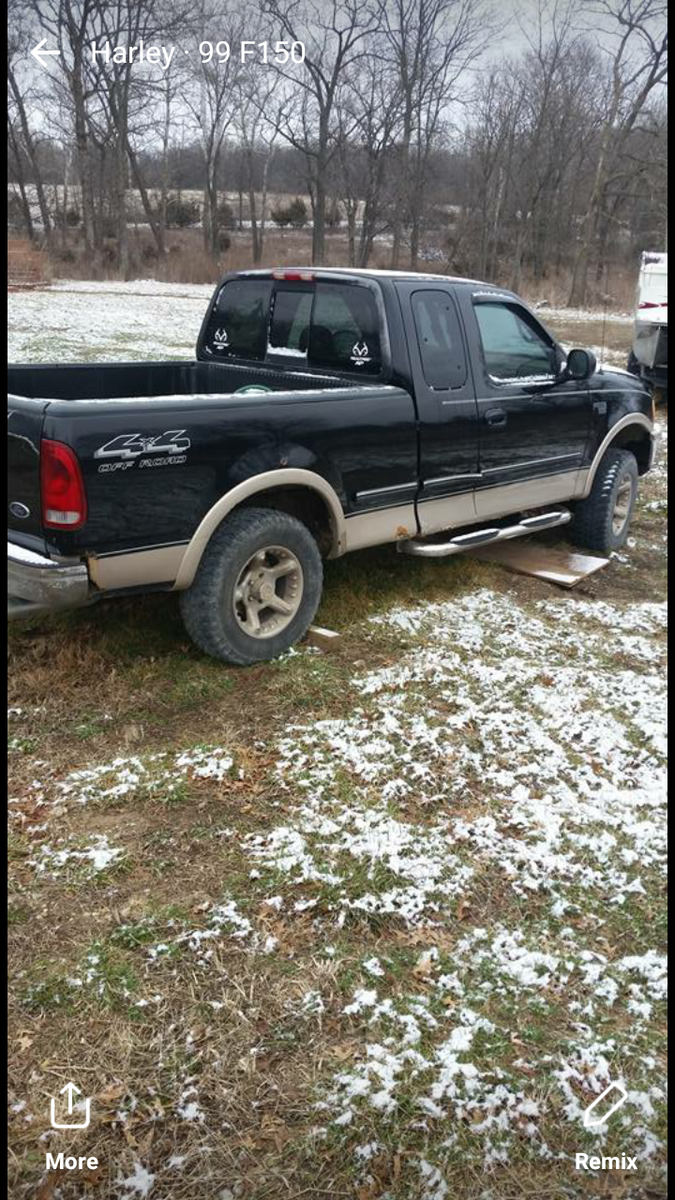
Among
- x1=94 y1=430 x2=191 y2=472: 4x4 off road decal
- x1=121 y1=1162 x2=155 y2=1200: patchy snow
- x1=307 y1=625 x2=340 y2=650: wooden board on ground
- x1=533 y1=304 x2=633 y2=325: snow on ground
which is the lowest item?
x1=121 y1=1162 x2=155 y2=1200: patchy snow

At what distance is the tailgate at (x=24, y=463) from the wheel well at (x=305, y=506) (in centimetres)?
111

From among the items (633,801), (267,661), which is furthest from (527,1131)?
(267,661)

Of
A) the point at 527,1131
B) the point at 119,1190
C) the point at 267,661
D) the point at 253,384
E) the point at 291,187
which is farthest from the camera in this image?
the point at 291,187

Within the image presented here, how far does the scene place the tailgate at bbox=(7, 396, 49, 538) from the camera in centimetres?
359

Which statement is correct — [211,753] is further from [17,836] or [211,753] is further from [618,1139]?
[618,1139]

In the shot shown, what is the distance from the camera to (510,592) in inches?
235

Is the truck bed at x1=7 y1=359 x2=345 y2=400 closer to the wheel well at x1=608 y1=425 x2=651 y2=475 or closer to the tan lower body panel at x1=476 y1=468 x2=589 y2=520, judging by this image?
the tan lower body panel at x1=476 y1=468 x2=589 y2=520

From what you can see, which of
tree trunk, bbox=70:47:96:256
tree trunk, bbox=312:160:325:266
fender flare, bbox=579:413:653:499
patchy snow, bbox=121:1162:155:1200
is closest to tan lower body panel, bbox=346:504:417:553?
fender flare, bbox=579:413:653:499

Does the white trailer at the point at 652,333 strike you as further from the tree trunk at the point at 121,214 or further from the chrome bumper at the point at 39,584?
the tree trunk at the point at 121,214

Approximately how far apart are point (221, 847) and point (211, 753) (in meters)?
0.64

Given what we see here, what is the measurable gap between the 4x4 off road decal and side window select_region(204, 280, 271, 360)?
2005 mm

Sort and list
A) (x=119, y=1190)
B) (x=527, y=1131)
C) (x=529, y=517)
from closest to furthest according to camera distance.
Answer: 1. (x=119, y=1190)
2. (x=527, y=1131)
3. (x=529, y=517)

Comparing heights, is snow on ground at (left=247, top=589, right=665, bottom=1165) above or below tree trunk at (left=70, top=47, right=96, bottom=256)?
below

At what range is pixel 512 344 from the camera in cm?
584
